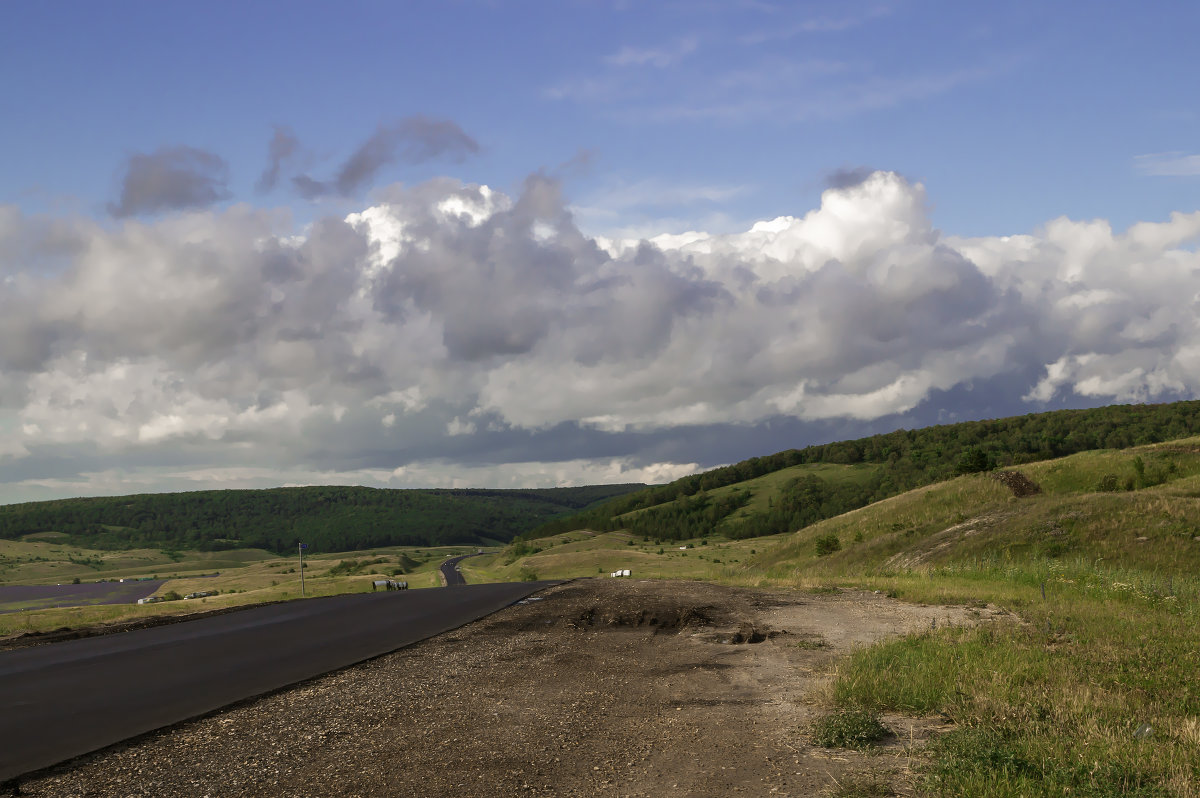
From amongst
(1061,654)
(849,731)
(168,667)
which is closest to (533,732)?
(849,731)

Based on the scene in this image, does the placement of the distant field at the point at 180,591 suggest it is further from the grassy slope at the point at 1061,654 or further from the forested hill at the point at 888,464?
the forested hill at the point at 888,464

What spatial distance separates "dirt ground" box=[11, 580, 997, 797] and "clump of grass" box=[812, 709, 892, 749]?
0.73ft

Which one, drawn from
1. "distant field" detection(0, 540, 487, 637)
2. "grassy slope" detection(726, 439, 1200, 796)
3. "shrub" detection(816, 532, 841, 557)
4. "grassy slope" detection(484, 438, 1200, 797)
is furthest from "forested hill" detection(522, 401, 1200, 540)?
"grassy slope" detection(726, 439, 1200, 796)

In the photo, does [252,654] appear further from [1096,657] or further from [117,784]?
[1096,657]

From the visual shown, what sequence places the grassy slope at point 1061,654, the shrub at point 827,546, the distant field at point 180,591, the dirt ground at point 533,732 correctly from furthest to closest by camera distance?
the shrub at point 827,546
the distant field at point 180,591
the dirt ground at point 533,732
the grassy slope at point 1061,654

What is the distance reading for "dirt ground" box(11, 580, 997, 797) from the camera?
890 centimetres

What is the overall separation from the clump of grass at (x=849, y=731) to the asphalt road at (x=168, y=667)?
10.1m

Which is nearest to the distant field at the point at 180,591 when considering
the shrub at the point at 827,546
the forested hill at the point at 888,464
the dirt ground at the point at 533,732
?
the dirt ground at the point at 533,732

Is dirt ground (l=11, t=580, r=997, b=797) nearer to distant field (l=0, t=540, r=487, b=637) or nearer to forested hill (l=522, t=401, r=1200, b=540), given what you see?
distant field (l=0, t=540, r=487, b=637)

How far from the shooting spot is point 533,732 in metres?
11.2

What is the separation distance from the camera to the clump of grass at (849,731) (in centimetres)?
963

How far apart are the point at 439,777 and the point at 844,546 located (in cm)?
5166

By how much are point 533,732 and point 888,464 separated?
5776 inches

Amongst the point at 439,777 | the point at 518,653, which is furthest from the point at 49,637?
the point at 439,777
